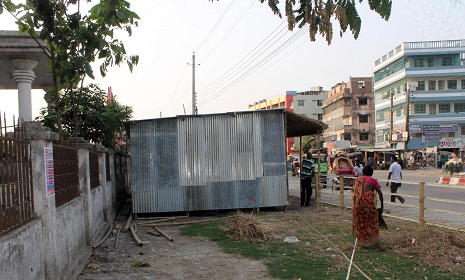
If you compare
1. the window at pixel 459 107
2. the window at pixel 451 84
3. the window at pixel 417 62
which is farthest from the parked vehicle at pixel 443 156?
the window at pixel 417 62

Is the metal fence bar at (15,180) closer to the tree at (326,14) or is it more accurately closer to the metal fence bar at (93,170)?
the tree at (326,14)

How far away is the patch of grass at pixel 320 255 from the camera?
5.91 meters

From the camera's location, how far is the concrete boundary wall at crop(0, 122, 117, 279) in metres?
3.91

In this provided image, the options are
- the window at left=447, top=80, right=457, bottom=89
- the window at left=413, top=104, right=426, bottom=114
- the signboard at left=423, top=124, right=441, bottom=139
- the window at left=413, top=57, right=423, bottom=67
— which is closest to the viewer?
the signboard at left=423, top=124, right=441, bottom=139

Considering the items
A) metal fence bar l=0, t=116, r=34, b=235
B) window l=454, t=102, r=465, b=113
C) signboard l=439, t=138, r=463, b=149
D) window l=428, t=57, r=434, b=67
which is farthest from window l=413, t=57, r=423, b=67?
metal fence bar l=0, t=116, r=34, b=235

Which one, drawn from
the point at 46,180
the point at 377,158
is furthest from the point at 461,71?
the point at 46,180

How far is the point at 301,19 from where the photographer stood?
2725 mm

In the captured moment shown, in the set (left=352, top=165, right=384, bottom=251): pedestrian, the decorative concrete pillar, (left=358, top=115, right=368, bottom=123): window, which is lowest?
(left=352, top=165, right=384, bottom=251): pedestrian

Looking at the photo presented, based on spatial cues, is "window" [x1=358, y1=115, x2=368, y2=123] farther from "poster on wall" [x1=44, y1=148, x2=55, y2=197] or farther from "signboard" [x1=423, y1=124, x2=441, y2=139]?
"poster on wall" [x1=44, y1=148, x2=55, y2=197]

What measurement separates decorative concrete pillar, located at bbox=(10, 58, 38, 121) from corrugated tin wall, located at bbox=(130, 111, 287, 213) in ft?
9.35

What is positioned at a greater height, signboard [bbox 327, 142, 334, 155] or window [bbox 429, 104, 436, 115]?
window [bbox 429, 104, 436, 115]

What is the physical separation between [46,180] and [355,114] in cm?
6176

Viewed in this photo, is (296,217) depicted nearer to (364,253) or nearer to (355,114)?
(364,253)

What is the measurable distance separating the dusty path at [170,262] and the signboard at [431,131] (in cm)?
4381
